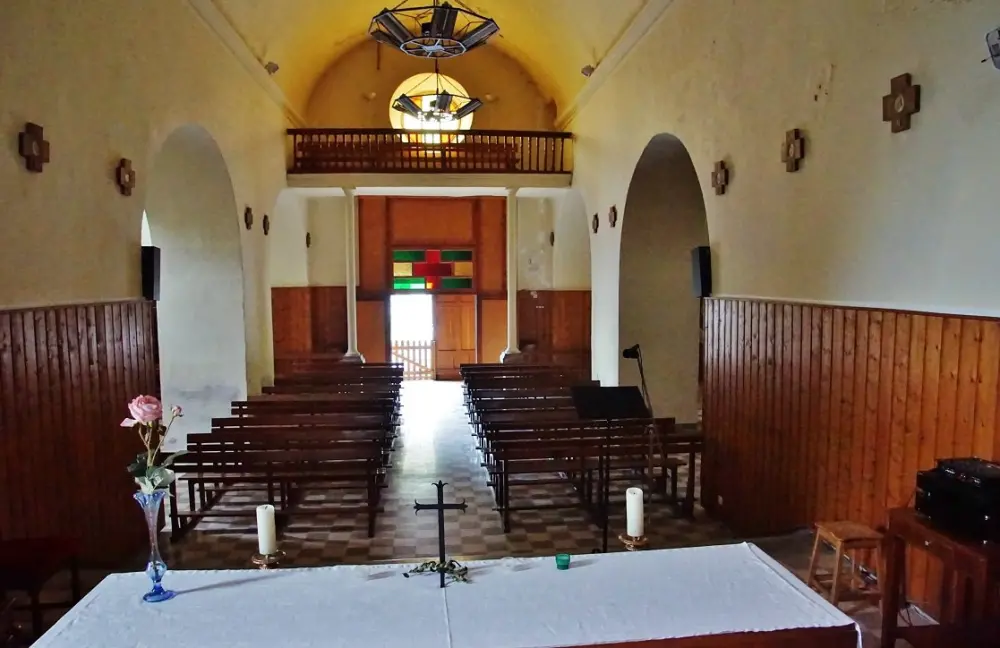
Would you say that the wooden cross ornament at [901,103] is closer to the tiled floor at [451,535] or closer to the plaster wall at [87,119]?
the tiled floor at [451,535]

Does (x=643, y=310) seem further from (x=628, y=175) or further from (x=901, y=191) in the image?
(x=901, y=191)

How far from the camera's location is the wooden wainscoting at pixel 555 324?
44.9 feet

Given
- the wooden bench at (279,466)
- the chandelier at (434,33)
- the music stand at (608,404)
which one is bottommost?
the wooden bench at (279,466)

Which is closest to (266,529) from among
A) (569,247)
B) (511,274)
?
(511,274)

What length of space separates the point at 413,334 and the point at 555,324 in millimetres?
3088

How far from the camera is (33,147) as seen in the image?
394 centimetres

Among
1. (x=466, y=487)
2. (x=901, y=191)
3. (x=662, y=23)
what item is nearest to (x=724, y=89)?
(x=662, y=23)

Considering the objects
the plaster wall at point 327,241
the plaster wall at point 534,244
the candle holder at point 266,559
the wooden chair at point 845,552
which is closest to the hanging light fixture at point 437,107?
the plaster wall at point 534,244

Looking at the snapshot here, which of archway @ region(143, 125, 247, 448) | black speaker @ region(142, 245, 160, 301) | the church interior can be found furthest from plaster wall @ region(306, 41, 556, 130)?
black speaker @ region(142, 245, 160, 301)

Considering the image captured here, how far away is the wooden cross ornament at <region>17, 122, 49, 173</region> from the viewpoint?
388 centimetres

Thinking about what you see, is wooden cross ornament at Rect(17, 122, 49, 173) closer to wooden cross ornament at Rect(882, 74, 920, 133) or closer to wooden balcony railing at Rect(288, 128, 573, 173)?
wooden cross ornament at Rect(882, 74, 920, 133)

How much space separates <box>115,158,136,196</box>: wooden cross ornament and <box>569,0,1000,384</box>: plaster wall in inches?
187

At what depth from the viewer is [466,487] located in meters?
6.73

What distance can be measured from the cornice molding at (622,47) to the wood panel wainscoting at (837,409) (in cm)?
317
